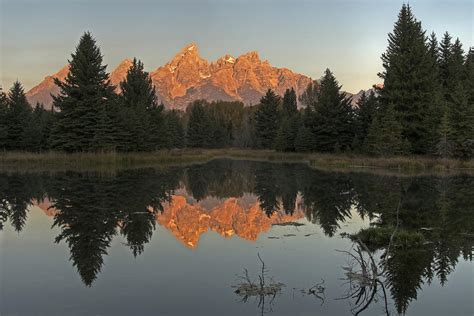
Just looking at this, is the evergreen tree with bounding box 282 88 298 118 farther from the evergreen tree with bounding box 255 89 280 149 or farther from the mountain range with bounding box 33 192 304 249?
the mountain range with bounding box 33 192 304 249

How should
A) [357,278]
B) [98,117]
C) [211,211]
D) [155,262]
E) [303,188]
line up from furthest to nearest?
[98,117], [303,188], [211,211], [155,262], [357,278]

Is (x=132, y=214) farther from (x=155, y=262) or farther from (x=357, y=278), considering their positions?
(x=357, y=278)

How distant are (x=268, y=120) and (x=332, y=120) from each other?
35114 mm

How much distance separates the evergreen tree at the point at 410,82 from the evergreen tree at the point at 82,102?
31.1m

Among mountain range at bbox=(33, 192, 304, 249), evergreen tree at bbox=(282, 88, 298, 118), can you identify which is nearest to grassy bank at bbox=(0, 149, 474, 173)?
mountain range at bbox=(33, 192, 304, 249)

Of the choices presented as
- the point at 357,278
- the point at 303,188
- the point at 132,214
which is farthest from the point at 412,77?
the point at 357,278

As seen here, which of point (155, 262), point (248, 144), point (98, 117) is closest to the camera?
point (155, 262)

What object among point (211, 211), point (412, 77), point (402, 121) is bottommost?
point (211, 211)

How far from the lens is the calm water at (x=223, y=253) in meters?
8.87

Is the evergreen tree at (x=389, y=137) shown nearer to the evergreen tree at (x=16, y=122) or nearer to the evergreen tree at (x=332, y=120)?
the evergreen tree at (x=332, y=120)

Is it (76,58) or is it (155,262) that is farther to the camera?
(76,58)

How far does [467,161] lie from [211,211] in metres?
32.8

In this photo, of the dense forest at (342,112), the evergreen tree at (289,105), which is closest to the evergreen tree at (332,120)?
the dense forest at (342,112)

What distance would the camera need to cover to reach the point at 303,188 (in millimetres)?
28719
